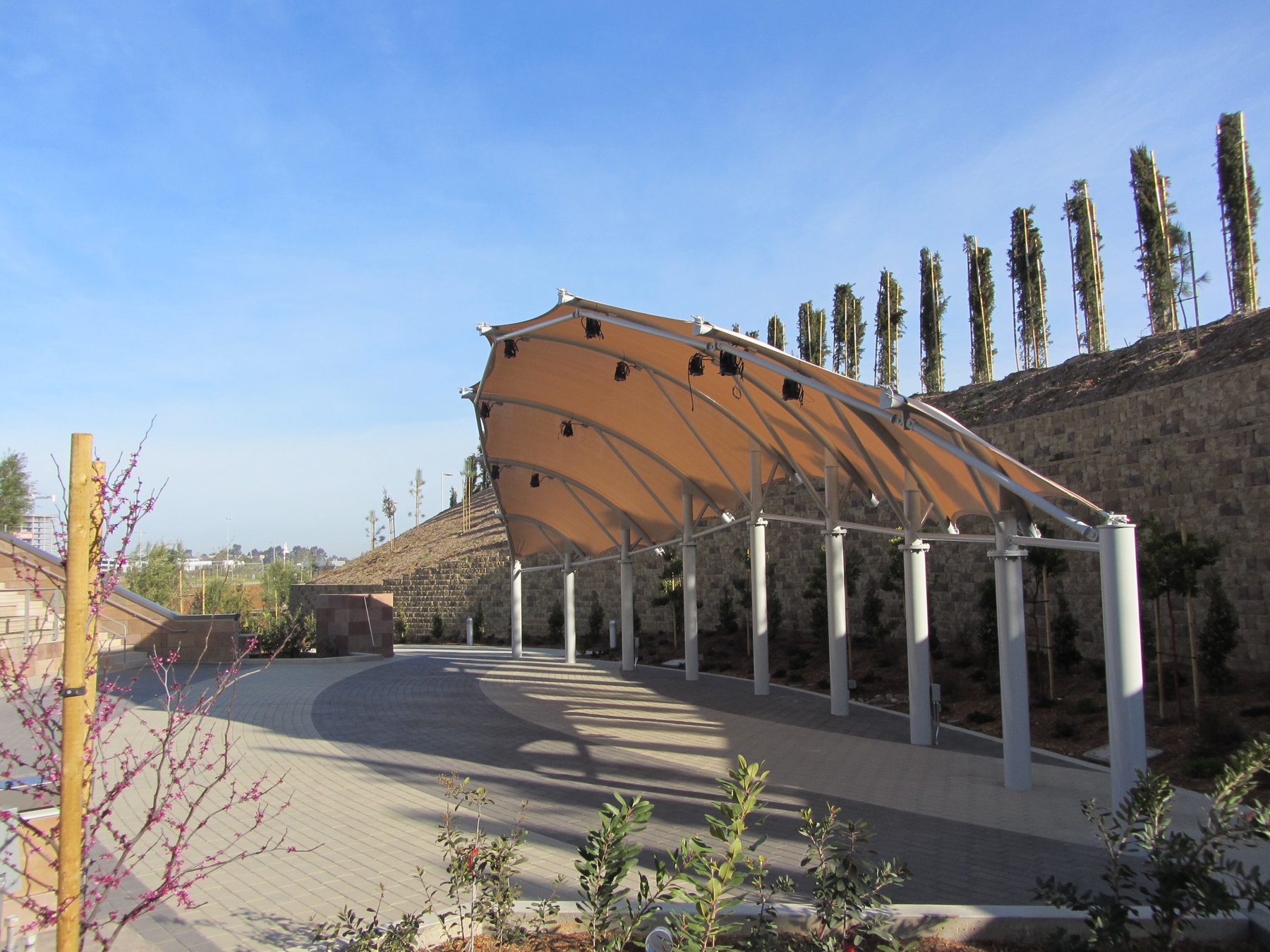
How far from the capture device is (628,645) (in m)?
20.5

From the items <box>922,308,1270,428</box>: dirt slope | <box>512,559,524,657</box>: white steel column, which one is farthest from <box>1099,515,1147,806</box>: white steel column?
<box>512,559,524,657</box>: white steel column

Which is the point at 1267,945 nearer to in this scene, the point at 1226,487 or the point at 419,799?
the point at 419,799

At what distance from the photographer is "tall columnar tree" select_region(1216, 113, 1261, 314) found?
26.4 meters

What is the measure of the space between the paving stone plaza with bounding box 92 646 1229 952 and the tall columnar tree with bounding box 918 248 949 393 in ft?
87.2

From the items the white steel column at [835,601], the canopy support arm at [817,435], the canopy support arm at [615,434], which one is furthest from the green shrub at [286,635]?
the canopy support arm at [817,435]

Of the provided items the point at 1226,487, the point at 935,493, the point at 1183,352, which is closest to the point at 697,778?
the point at 935,493

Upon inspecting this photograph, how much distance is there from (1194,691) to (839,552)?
5149 mm

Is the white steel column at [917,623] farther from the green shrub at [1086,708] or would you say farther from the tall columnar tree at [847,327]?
the tall columnar tree at [847,327]

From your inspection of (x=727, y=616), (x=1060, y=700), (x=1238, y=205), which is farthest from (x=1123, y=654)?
(x=1238, y=205)

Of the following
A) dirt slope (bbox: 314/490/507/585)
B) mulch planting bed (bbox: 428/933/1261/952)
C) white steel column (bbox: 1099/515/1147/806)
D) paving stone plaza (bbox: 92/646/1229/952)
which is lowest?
paving stone plaza (bbox: 92/646/1229/952)

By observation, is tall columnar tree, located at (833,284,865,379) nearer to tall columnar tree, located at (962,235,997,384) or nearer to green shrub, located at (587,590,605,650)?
tall columnar tree, located at (962,235,997,384)

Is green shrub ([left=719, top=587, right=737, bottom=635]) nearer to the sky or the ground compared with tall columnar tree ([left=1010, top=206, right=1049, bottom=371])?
nearer to the ground

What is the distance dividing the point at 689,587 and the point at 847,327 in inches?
1211

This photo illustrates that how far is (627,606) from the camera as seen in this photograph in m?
20.6
